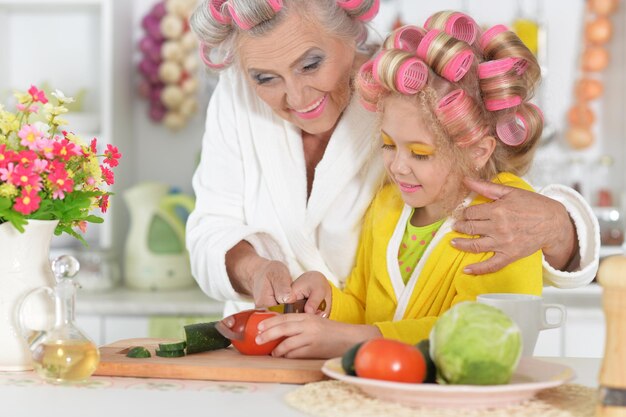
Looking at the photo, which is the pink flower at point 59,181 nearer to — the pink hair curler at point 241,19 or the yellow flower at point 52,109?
the yellow flower at point 52,109

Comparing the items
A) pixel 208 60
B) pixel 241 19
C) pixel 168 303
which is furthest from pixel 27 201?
pixel 168 303

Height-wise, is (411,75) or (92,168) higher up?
(411,75)

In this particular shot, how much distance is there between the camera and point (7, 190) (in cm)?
130

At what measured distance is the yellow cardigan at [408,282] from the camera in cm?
154

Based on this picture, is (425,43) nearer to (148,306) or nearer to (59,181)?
(59,181)

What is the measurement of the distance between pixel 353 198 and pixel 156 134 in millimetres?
1756

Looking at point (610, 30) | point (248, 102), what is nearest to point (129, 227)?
point (248, 102)

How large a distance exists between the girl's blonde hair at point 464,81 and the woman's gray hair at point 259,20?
0.17m

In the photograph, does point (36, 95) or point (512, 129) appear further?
point (512, 129)

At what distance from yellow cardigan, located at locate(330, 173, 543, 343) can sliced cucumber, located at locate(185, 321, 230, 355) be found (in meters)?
0.25

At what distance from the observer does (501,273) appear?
155cm

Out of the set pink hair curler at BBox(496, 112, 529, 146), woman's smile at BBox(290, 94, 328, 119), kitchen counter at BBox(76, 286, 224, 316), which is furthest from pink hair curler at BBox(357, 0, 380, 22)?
kitchen counter at BBox(76, 286, 224, 316)

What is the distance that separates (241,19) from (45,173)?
552mm

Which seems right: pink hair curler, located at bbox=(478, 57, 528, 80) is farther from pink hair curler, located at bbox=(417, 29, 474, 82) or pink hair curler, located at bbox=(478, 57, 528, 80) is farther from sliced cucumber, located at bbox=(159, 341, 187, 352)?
sliced cucumber, located at bbox=(159, 341, 187, 352)
